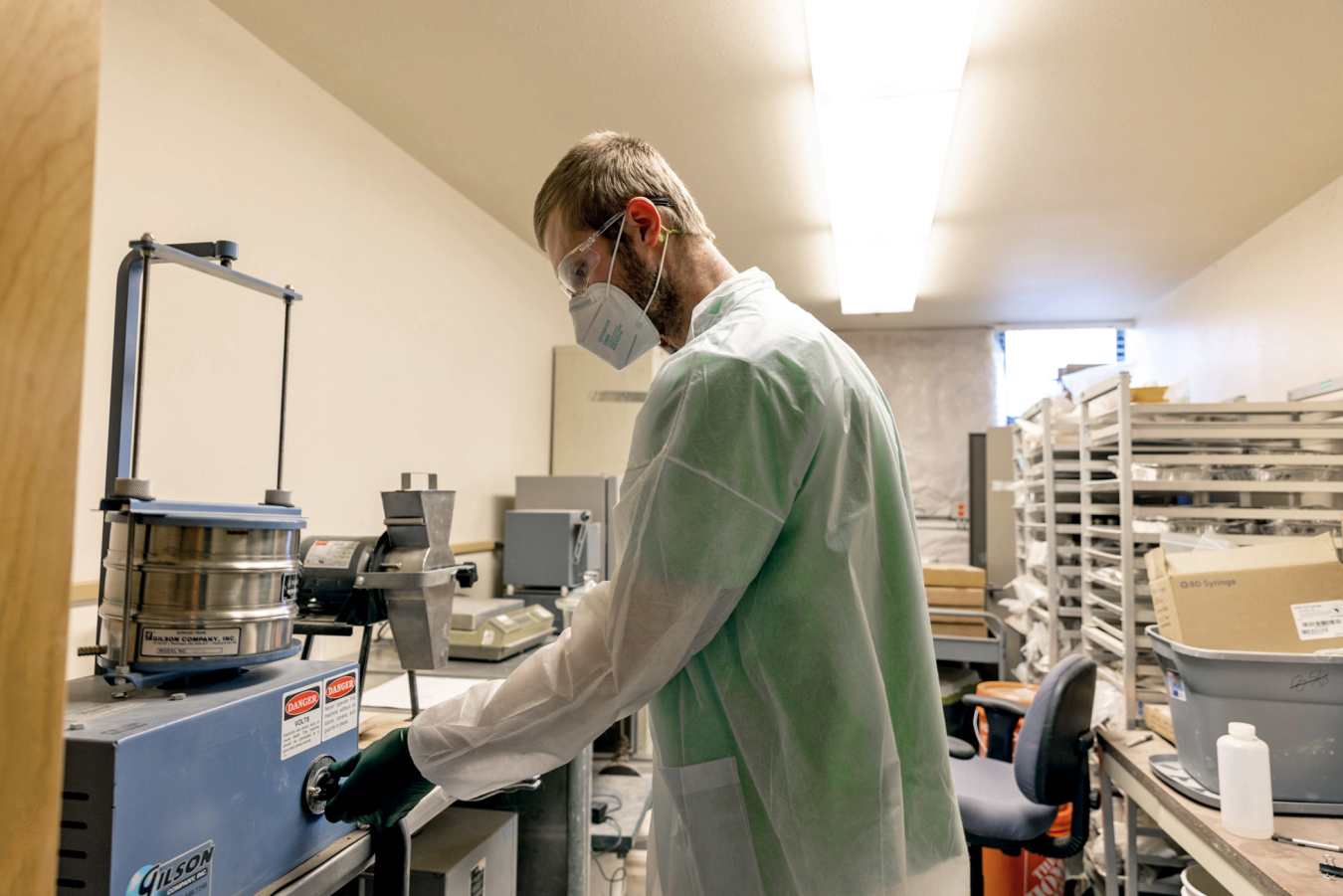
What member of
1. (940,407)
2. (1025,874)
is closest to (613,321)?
(1025,874)

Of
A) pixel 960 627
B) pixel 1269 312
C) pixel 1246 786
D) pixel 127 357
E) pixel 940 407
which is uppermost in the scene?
pixel 1269 312

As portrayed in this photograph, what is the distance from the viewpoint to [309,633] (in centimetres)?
128

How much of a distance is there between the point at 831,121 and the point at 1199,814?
72.4 inches

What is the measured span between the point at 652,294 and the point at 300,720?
738 millimetres

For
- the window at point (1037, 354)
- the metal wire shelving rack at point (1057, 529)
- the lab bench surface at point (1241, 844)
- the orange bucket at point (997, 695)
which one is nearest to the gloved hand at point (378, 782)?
the lab bench surface at point (1241, 844)

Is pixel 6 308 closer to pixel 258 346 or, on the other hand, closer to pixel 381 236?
pixel 258 346

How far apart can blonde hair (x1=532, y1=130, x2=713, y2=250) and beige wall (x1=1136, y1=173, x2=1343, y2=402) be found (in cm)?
298

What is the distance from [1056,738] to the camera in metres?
1.91

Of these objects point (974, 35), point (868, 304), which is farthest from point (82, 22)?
point (868, 304)

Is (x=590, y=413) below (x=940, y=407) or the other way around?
below

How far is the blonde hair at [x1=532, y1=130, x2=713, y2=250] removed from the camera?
107 centimetres

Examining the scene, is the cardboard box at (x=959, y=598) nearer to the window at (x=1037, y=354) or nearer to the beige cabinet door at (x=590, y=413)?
the window at (x=1037, y=354)

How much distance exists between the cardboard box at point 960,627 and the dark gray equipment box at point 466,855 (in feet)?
9.36

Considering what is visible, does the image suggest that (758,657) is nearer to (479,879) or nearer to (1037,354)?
(479,879)
